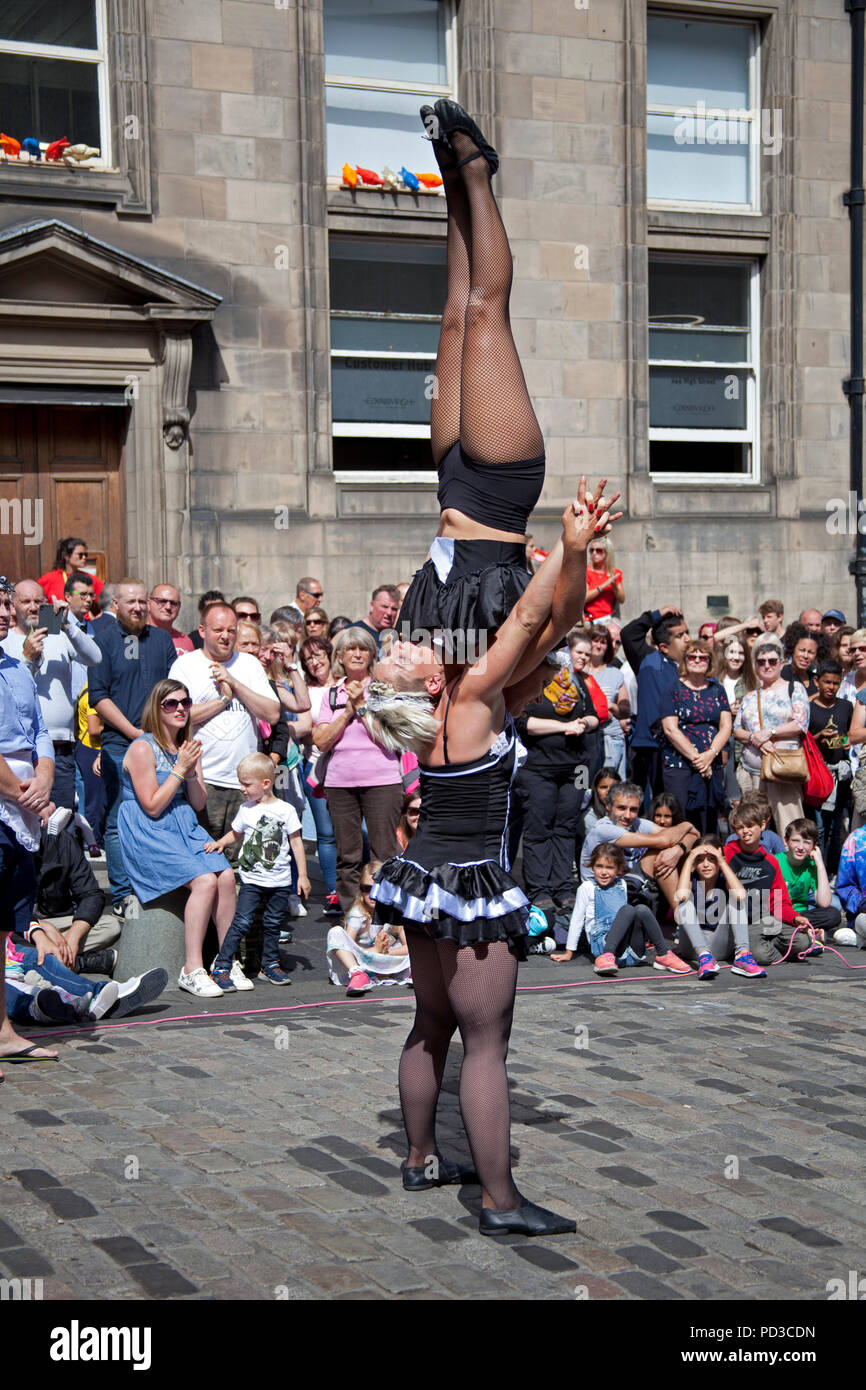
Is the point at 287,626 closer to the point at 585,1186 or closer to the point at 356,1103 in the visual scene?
the point at 356,1103

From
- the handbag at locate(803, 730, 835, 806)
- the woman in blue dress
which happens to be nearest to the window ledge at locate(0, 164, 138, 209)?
the woman in blue dress

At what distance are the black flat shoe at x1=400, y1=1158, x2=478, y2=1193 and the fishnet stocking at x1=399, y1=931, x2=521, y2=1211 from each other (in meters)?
0.22

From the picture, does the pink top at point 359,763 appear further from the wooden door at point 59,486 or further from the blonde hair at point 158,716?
the wooden door at point 59,486

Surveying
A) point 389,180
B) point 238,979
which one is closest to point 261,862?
point 238,979

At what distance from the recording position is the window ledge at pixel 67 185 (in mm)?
13039

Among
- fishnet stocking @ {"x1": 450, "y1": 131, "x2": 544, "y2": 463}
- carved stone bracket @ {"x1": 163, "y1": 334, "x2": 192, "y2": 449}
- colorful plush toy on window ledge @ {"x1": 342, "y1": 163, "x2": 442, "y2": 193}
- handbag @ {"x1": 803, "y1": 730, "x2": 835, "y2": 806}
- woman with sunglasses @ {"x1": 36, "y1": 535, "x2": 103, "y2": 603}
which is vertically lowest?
handbag @ {"x1": 803, "y1": 730, "x2": 835, "y2": 806}

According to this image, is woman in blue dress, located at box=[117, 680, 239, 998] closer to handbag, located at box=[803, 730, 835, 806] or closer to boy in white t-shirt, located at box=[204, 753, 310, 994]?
boy in white t-shirt, located at box=[204, 753, 310, 994]

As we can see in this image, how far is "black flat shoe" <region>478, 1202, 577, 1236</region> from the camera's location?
4570 mm

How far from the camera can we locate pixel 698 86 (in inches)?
646

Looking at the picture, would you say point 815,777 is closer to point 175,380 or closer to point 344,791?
point 344,791

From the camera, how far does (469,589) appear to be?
15.3ft

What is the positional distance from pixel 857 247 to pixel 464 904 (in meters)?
13.6
